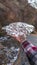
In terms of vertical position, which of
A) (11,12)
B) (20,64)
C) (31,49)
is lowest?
(20,64)

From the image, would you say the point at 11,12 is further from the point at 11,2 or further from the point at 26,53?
the point at 26,53

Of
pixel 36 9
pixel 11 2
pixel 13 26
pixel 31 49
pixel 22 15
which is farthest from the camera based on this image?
pixel 36 9

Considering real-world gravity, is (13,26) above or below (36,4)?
below

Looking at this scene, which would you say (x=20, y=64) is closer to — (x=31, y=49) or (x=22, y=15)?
(x=31, y=49)

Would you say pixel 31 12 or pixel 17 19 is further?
pixel 31 12

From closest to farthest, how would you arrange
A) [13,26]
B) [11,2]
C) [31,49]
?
[31,49] < [13,26] < [11,2]

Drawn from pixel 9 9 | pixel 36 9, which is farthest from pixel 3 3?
pixel 36 9
